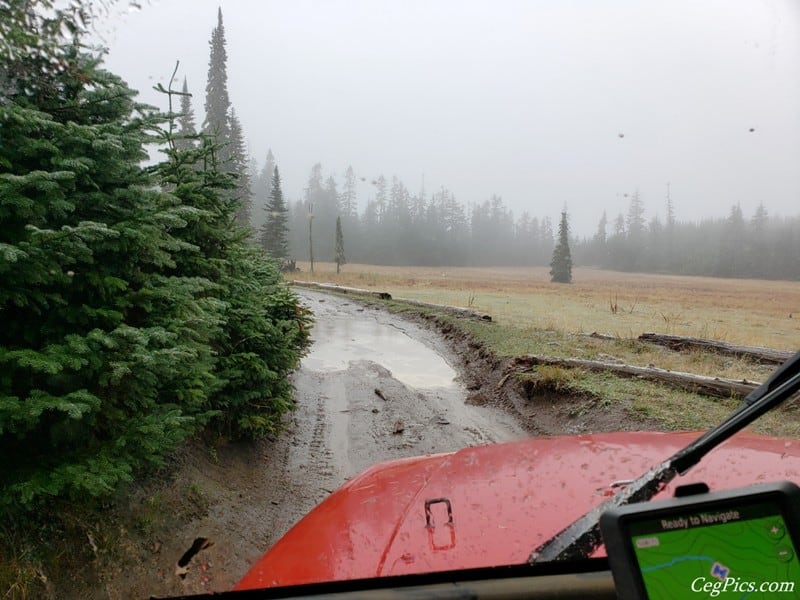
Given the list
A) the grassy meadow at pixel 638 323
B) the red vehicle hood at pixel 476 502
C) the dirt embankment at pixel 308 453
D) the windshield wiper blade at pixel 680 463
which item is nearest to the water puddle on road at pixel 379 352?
the dirt embankment at pixel 308 453

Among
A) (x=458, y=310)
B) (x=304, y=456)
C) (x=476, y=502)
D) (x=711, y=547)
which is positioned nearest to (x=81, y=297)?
(x=476, y=502)

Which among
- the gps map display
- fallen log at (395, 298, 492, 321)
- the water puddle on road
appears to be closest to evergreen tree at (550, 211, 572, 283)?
fallen log at (395, 298, 492, 321)

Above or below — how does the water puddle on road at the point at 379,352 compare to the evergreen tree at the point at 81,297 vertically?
below

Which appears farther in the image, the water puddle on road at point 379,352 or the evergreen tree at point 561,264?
the evergreen tree at point 561,264

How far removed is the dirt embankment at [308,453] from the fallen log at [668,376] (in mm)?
766

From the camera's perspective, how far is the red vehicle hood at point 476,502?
5.28 feet

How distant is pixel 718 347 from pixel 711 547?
921 cm

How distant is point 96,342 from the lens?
274 cm

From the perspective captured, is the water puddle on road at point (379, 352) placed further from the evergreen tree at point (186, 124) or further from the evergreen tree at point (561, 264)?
the evergreen tree at point (561, 264)

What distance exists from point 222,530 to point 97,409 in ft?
5.32

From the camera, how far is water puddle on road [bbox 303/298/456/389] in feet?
31.1

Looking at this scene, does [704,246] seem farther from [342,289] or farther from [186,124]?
[342,289]

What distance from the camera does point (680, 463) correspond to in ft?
4.71

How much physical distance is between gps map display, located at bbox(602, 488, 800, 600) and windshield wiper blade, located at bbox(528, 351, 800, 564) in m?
0.29
